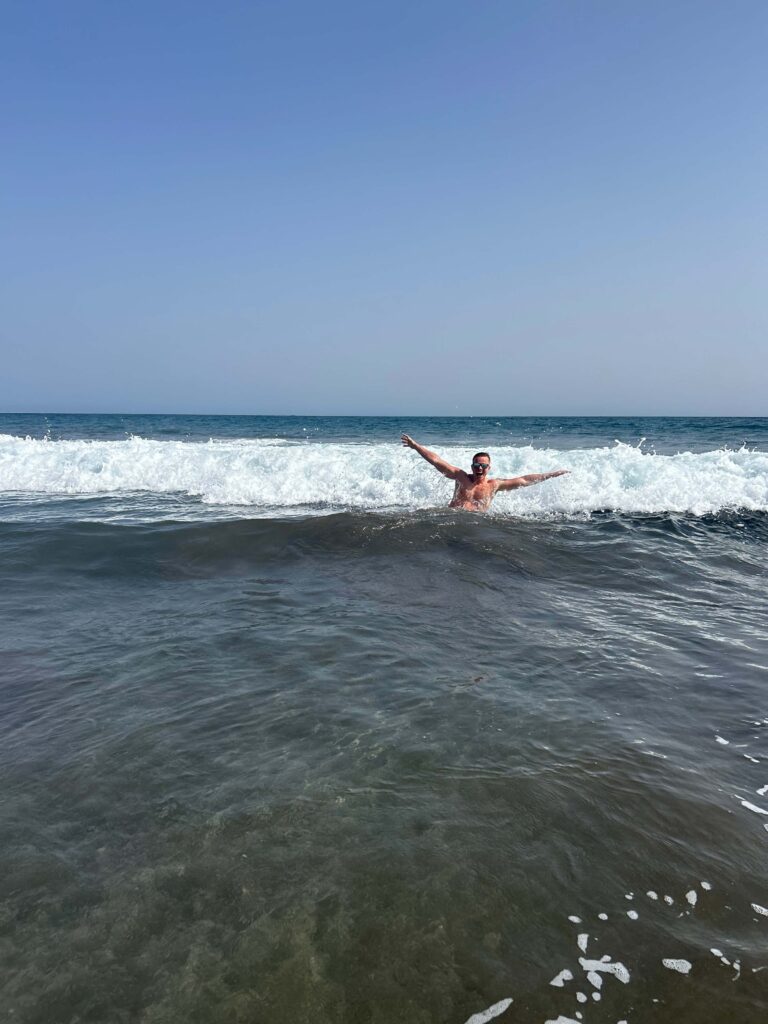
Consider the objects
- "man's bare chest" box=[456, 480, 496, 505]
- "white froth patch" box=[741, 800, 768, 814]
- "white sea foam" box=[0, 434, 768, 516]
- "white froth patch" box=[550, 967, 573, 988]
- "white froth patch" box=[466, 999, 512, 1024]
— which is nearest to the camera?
"white froth patch" box=[466, 999, 512, 1024]

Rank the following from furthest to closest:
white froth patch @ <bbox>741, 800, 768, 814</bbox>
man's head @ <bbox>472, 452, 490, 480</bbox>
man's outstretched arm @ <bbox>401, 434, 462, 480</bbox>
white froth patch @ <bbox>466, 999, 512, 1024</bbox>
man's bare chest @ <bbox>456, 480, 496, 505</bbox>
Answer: man's bare chest @ <bbox>456, 480, 496, 505</bbox> < man's head @ <bbox>472, 452, 490, 480</bbox> < man's outstretched arm @ <bbox>401, 434, 462, 480</bbox> < white froth patch @ <bbox>741, 800, 768, 814</bbox> < white froth patch @ <bbox>466, 999, 512, 1024</bbox>

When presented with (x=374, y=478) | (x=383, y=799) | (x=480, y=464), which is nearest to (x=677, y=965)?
(x=383, y=799)

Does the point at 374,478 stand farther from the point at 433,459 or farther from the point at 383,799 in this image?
the point at 383,799

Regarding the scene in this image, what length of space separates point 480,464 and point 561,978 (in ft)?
30.0

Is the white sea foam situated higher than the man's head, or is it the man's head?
the man's head

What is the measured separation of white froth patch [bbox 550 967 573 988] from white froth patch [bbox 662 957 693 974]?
36 centimetres

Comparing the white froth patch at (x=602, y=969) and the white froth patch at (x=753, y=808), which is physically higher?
the white froth patch at (x=753, y=808)

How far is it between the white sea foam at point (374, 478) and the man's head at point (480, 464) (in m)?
1.14

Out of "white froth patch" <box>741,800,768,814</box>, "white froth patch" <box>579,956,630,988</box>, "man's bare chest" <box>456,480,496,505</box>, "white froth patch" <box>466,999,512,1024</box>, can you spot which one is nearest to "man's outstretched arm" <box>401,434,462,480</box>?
"man's bare chest" <box>456,480,496,505</box>

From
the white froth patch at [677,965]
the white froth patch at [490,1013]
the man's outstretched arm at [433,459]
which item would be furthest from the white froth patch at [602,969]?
the man's outstretched arm at [433,459]

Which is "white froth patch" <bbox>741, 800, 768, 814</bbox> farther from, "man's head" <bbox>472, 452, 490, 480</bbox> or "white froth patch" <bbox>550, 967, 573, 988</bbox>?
"man's head" <bbox>472, 452, 490, 480</bbox>

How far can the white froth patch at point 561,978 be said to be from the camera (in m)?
2.09

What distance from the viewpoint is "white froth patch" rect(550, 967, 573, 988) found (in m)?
2.09

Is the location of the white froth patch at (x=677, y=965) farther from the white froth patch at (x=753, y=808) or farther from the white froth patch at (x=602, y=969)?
the white froth patch at (x=753, y=808)
